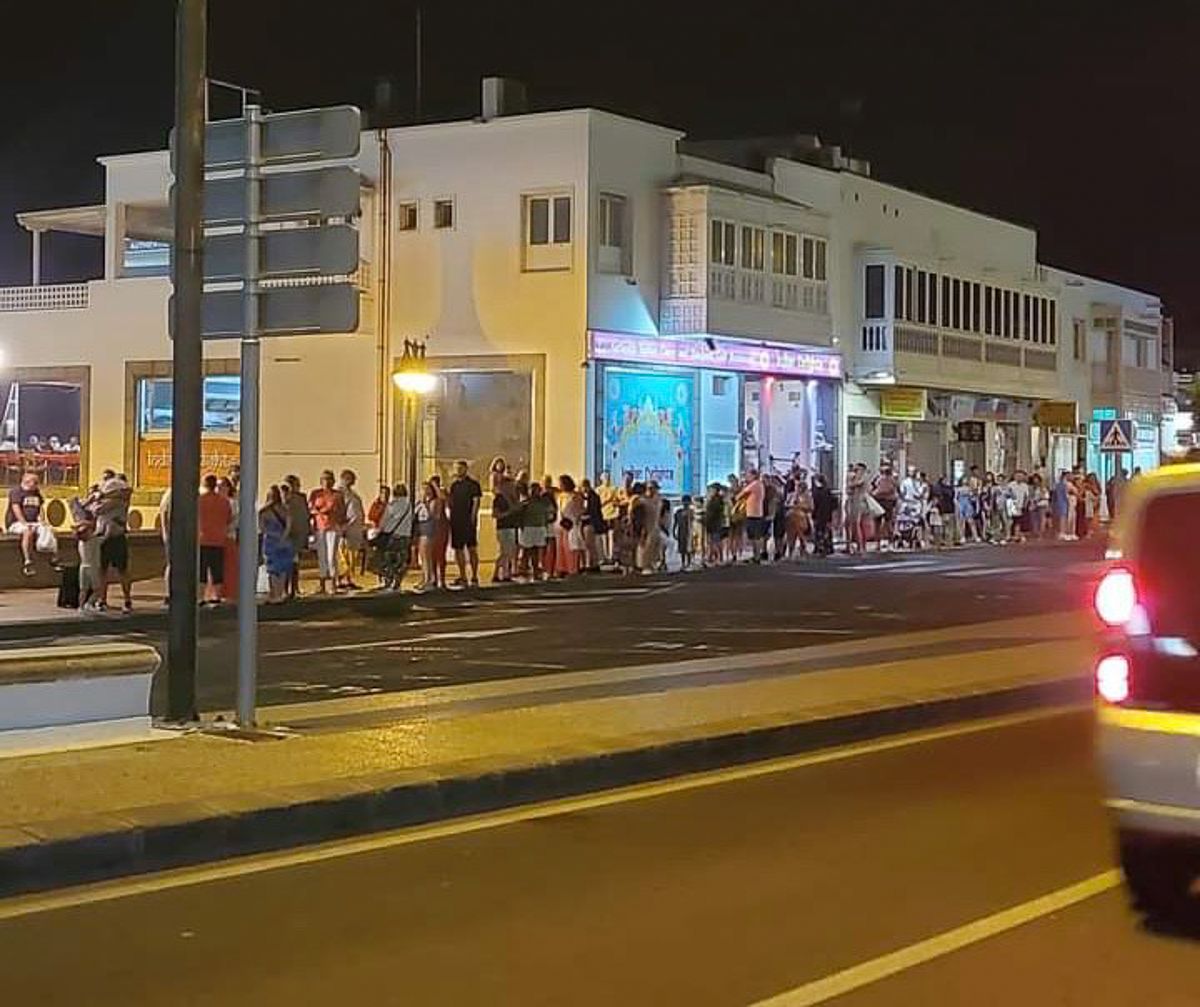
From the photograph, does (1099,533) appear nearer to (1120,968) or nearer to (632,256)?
(632,256)

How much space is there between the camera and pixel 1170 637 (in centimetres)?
731

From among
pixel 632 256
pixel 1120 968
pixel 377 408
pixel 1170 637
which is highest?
pixel 632 256

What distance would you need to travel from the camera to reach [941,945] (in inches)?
284

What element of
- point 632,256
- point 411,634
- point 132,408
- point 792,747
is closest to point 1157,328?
point 632,256

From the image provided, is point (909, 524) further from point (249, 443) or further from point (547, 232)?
point (249, 443)

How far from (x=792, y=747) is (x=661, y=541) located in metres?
19.2

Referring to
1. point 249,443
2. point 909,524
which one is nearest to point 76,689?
point 249,443

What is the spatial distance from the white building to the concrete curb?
23.7m

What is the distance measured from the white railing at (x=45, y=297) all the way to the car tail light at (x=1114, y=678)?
37.8 metres

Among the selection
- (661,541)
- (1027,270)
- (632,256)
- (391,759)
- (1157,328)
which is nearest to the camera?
(391,759)

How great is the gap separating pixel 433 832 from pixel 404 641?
10.5 metres

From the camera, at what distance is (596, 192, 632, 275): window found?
36125 mm

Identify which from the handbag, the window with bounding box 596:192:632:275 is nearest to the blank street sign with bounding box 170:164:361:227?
the handbag

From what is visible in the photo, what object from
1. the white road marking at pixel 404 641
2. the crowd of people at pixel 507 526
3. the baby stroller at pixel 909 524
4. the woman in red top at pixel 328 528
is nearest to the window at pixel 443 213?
the crowd of people at pixel 507 526
